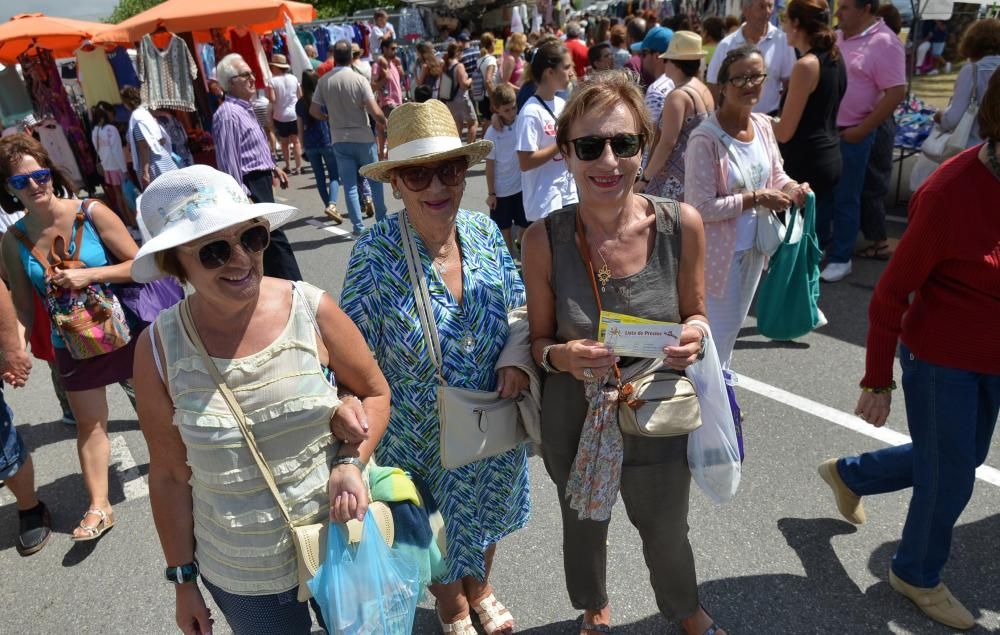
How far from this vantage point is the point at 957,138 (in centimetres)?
521

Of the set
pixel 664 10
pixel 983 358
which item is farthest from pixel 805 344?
pixel 664 10

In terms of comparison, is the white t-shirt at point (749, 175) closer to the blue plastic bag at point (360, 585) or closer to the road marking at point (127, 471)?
the blue plastic bag at point (360, 585)

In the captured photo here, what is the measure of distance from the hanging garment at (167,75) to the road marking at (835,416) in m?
8.33

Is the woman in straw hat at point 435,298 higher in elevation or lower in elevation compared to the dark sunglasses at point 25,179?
lower

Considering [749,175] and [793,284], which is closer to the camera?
[749,175]

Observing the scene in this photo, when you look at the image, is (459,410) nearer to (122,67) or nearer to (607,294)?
(607,294)

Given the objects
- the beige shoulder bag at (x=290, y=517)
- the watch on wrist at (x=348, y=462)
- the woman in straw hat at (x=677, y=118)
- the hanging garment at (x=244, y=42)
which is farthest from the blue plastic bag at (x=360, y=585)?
the hanging garment at (x=244, y=42)

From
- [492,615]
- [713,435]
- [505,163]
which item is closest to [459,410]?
[713,435]

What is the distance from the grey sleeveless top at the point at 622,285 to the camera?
202 centimetres

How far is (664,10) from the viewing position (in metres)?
16.1

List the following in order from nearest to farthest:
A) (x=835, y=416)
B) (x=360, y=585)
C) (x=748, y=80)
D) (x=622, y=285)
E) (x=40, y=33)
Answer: (x=360, y=585) < (x=622, y=285) < (x=748, y=80) < (x=835, y=416) < (x=40, y=33)

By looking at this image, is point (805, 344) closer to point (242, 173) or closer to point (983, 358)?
point (983, 358)

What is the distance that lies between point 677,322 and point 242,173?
5.32 metres

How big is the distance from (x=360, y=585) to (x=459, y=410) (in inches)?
21.9
